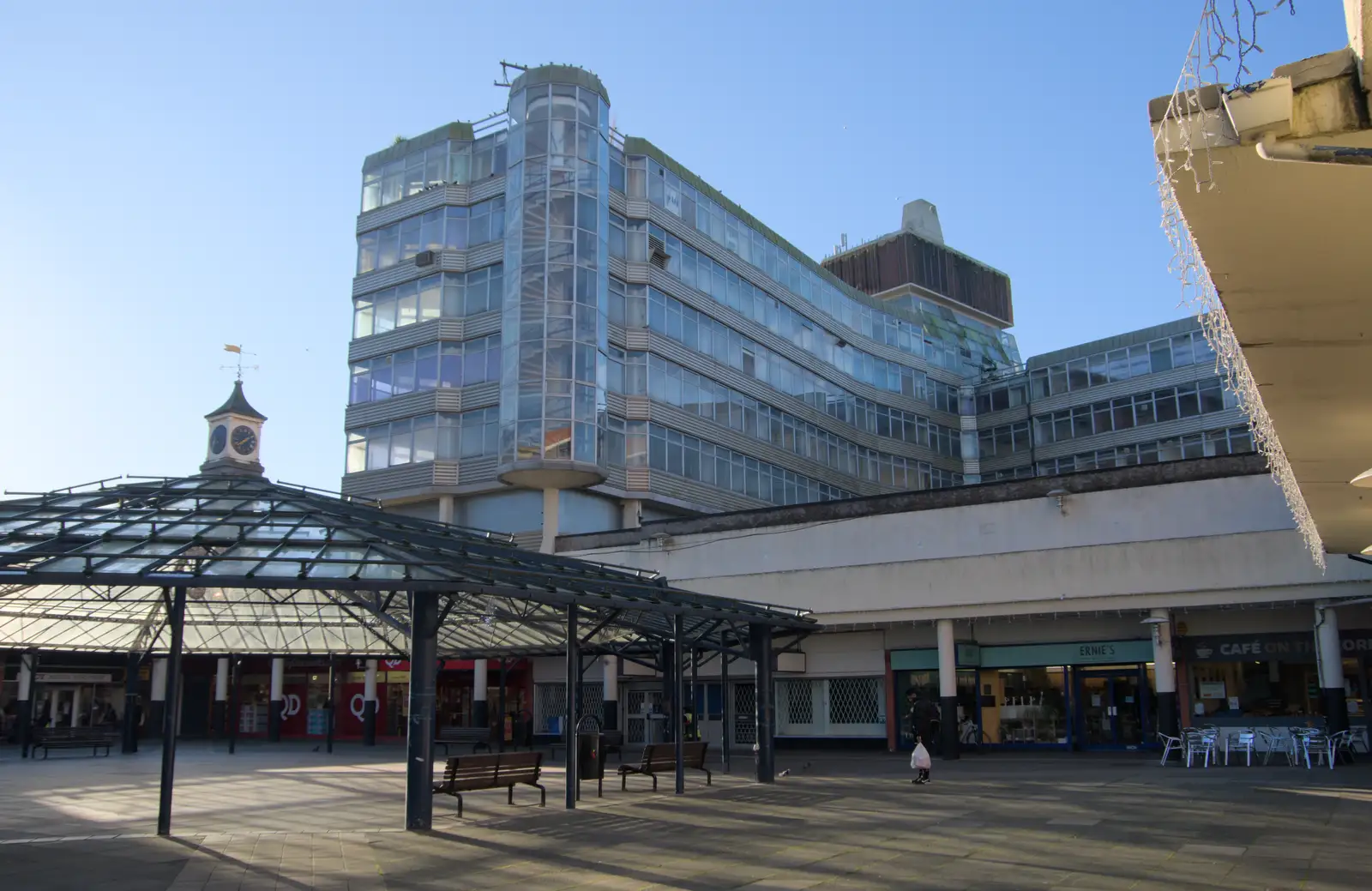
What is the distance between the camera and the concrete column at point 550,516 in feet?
130

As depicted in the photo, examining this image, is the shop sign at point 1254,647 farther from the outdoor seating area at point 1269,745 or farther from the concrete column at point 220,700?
the concrete column at point 220,700

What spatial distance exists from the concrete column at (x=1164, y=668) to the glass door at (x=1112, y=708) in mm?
2153

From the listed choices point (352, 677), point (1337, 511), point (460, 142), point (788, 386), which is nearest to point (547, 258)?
point (460, 142)

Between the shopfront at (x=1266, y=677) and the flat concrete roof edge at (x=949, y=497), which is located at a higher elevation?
the flat concrete roof edge at (x=949, y=497)

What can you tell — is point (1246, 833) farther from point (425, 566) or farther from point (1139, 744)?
point (1139, 744)

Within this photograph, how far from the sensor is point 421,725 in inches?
→ 576

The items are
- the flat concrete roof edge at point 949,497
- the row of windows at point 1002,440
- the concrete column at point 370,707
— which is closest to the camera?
the flat concrete roof edge at point 949,497

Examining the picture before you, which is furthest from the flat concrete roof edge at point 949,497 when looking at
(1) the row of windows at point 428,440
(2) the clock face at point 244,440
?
(2) the clock face at point 244,440

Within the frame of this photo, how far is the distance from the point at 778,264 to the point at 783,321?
285cm

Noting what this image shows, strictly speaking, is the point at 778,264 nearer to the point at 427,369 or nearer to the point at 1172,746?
the point at 427,369

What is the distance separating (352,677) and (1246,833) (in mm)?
40593

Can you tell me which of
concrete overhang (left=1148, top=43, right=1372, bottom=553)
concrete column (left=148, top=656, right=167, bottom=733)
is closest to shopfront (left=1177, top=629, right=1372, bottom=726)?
concrete overhang (left=1148, top=43, right=1372, bottom=553)

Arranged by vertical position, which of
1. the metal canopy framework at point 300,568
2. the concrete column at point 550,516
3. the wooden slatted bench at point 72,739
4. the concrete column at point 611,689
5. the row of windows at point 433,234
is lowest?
the wooden slatted bench at point 72,739

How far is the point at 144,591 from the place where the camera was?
23781 millimetres
